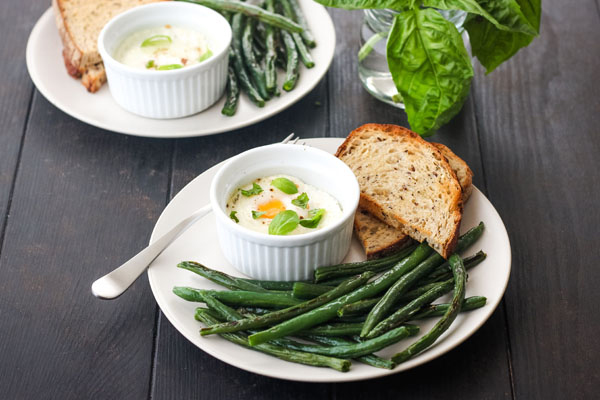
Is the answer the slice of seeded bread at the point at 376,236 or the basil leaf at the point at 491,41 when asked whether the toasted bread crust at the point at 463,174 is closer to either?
the slice of seeded bread at the point at 376,236

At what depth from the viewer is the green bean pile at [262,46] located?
4359 mm

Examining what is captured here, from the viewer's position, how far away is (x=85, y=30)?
4531mm

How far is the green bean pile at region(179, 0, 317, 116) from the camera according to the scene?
4359 millimetres

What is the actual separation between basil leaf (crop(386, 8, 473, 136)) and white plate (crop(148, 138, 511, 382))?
0.43 metres

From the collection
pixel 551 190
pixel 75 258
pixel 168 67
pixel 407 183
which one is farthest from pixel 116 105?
pixel 551 190

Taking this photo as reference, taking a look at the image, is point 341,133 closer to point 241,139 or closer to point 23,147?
point 241,139

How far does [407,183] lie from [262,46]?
154 cm

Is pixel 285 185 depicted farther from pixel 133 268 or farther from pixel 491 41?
pixel 491 41

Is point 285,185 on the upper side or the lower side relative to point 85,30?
upper

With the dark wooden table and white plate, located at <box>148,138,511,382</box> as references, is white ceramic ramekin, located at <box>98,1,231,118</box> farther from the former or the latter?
white plate, located at <box>148,138,511,382</box>

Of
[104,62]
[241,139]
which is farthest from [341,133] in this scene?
[104,62]

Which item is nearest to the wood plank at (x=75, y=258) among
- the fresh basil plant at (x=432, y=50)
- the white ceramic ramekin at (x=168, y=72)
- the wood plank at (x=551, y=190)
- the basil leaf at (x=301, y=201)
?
the white ceramic ramekin at (x=168, y=72)

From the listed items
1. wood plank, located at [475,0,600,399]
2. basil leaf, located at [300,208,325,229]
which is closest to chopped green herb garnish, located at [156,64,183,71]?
basil leaf, located at [300,208,325,229]

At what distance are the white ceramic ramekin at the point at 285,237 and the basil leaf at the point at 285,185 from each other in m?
0.13
